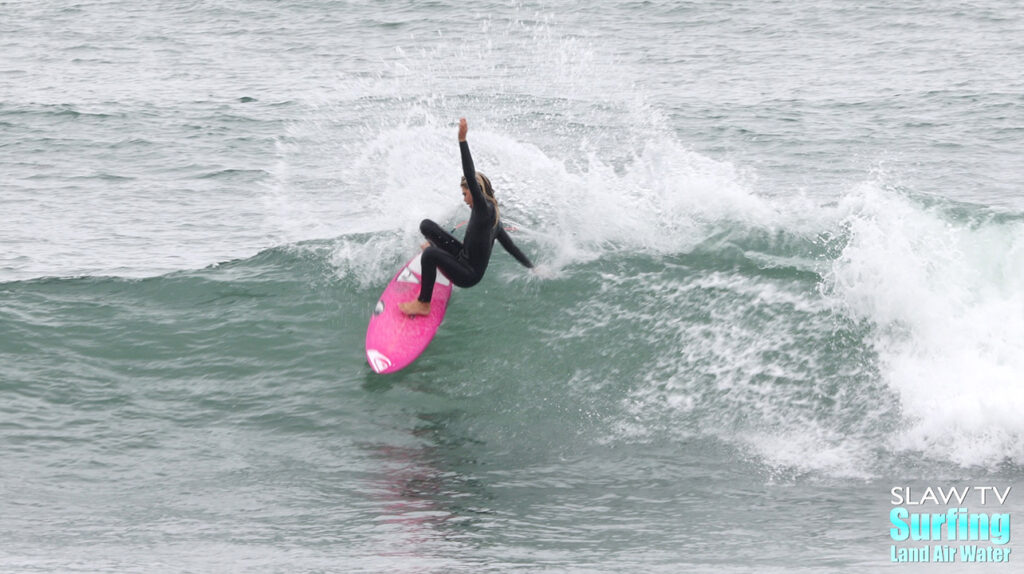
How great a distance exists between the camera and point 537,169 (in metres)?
12.0

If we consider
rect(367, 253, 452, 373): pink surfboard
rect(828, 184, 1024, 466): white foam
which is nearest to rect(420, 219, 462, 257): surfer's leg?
rect(367, 253, 452, 373): pink surfboard

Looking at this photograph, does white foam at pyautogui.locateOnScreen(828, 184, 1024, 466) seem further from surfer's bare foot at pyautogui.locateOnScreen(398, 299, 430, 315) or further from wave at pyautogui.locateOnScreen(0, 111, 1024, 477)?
surfer's bare foot at pyautogui.locateOnScreen(398, 299, 430, 315)

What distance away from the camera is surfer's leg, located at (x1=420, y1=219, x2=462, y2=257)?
925 cm

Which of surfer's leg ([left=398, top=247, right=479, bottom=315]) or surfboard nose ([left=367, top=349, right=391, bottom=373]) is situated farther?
surfboard nose ([left=367, top=349, right=391, bottom=373])

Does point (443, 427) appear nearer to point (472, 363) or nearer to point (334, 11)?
point (472, 363)

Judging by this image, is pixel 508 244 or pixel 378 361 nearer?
pixel 508 244

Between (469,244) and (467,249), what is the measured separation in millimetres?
72

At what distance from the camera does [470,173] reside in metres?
8.41

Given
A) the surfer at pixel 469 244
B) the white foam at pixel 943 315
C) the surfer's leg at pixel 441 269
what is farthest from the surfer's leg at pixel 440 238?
the white foam at pixel 943 315

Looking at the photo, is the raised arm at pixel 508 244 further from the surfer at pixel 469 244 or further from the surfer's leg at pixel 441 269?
the surfer's leg at pixel 441 269

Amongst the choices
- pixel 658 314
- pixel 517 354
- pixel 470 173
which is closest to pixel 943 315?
pixel 658 314

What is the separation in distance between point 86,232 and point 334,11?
59.3ft

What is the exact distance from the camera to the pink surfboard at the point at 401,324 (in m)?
9.52

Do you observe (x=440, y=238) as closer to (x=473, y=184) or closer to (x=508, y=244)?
(x=508, y=244)
